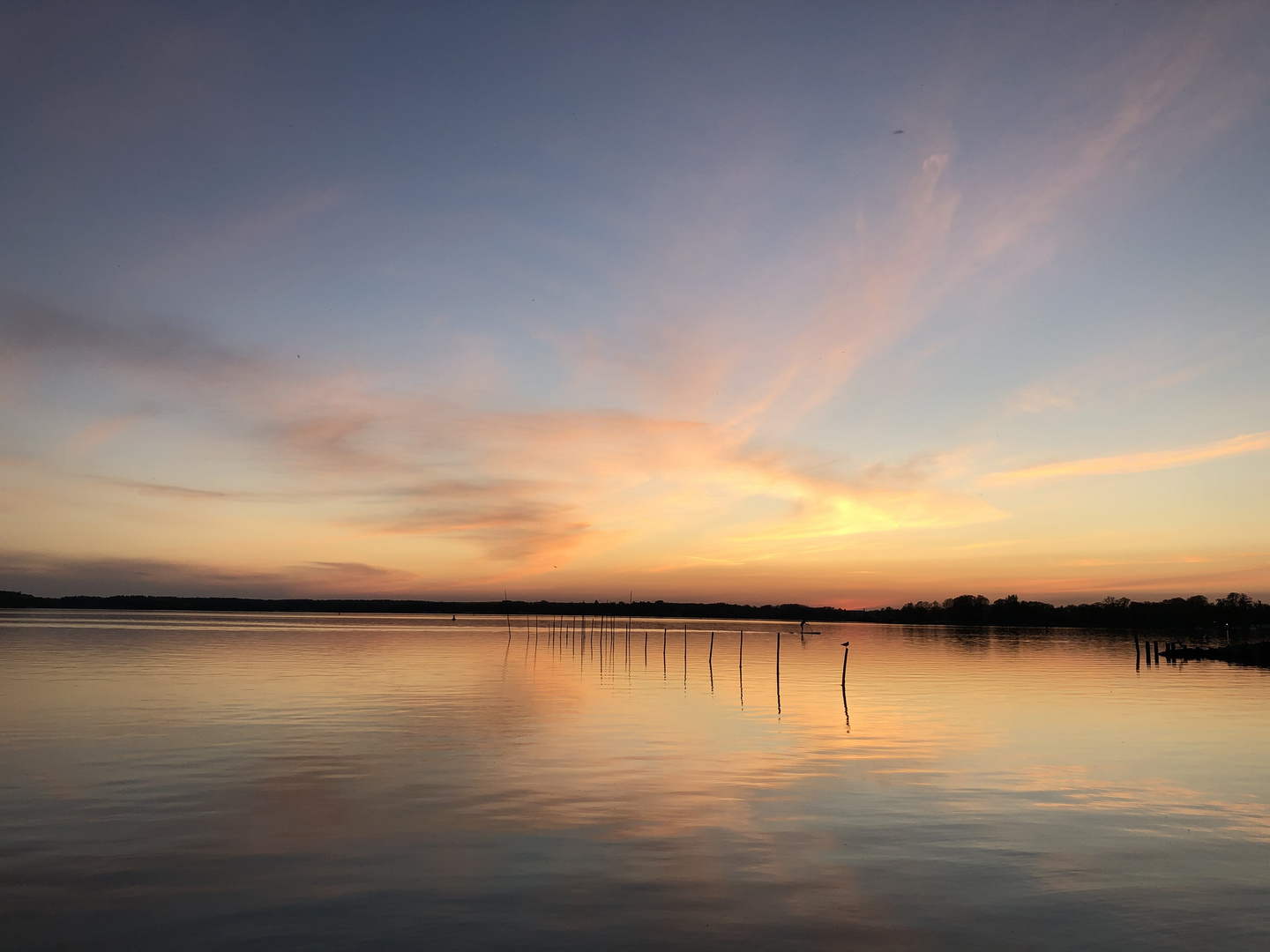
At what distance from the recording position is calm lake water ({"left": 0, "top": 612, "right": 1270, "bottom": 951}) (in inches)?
492

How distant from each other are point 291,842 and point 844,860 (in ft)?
33.6

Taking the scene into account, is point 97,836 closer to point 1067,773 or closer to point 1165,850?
Answer: point 1165,850

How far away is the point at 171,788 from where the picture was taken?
20.7m

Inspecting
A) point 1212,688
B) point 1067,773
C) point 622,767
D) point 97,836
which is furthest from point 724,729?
point 1212,688

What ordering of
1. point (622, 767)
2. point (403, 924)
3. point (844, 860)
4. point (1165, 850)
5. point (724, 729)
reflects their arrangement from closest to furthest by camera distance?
1. point (403, 924)
2. point (844, 860)
3. point (1165, 850)
4. point (622, 767)
5. point (724, 729)

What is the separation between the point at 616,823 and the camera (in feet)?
59.8

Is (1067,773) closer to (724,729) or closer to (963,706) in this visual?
(724,729)

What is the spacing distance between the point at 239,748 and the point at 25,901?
1400 centimetres

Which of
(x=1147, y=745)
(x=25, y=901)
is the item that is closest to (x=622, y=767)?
(x=25, y=901)

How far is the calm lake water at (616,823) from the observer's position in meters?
12.5

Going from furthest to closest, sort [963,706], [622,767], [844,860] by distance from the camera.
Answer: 1. [963,706]
2. [622,767]
3. [844,860]

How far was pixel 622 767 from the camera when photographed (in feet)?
81.9

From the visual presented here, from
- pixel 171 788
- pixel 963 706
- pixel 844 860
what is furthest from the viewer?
pixel 963 706

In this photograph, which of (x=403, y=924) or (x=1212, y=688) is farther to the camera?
(x=1212, y=688)
